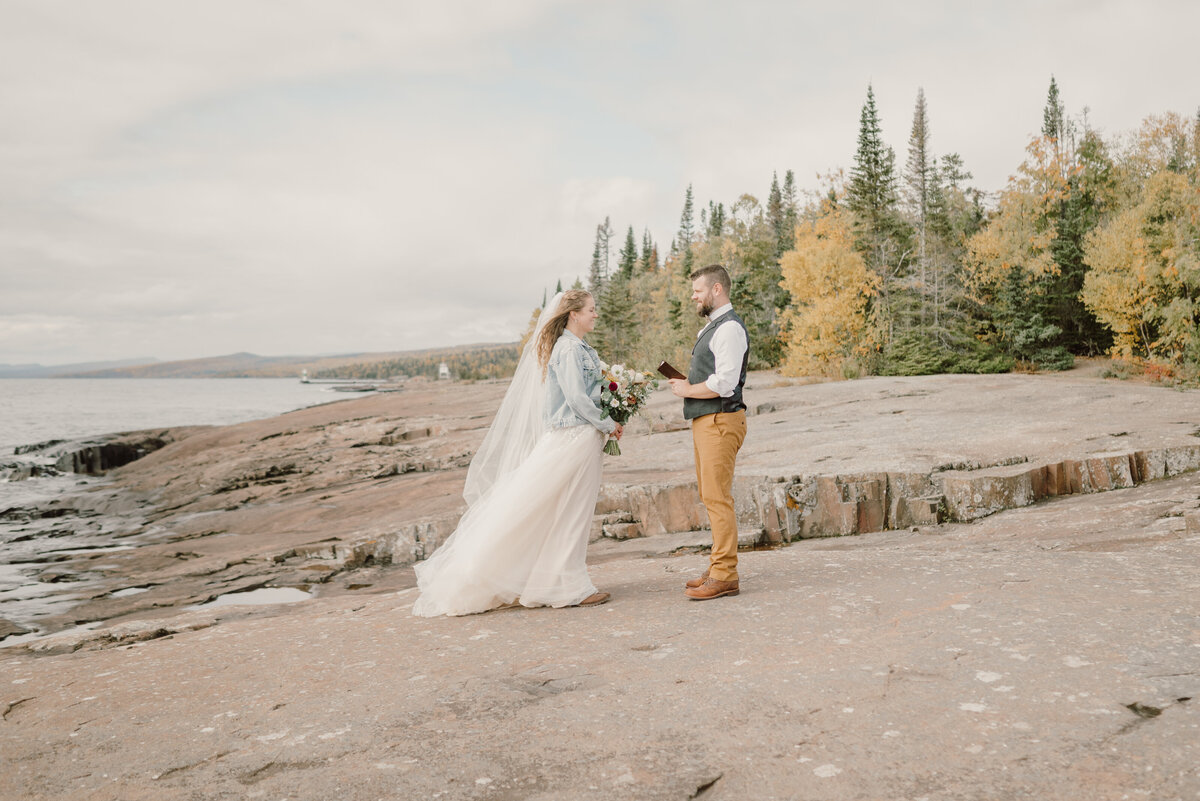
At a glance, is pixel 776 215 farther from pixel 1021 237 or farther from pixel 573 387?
pixel 573 387

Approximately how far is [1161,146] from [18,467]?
74.3m

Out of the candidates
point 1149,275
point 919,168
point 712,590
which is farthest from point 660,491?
point 919,168

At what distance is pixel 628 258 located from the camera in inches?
4168

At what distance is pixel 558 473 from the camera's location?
6512 mm

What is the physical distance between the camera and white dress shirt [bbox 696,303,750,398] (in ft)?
19.5

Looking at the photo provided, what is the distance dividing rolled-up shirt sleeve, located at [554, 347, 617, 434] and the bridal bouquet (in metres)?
0.16

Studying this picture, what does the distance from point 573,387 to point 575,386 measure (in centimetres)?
2

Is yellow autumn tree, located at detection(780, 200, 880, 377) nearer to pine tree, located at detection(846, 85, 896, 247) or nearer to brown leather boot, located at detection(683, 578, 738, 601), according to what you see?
pine tree, located at detection(846, 85, 896, 247)

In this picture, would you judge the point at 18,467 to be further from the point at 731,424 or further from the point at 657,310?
the point at 657,310

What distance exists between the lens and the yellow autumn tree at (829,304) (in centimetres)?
3189

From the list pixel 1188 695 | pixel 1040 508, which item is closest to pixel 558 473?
pixel 1188 695

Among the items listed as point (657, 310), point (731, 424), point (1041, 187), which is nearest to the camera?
point (731, 424)

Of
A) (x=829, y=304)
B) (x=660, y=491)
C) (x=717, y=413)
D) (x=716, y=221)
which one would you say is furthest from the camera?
(x=716, y=221)

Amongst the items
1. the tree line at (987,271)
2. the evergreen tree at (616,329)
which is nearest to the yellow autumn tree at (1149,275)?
the tree line at (987,271)
